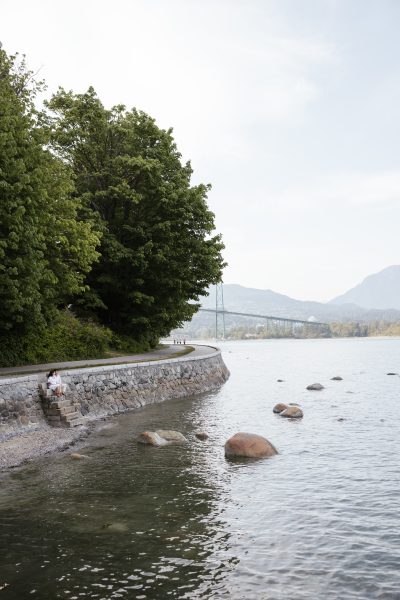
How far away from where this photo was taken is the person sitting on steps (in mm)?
23869

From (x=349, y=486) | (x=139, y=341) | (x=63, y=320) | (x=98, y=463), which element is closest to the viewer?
(x=349, y=486)

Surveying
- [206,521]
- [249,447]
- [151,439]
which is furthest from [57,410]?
[206,521]

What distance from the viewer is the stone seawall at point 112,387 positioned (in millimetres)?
22062

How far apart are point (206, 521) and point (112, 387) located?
696 inches

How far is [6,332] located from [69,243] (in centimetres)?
658

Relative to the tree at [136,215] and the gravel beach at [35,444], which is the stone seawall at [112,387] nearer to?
the gravel beach at [35,444]

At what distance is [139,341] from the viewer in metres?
47.1

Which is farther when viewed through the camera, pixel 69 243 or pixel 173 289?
pixel 173 289

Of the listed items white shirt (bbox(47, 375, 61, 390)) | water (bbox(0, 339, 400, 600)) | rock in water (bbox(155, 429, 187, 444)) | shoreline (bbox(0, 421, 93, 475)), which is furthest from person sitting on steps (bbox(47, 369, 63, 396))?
rock in water (bbox(155, 429, 187, 444))

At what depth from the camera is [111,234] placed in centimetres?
4175

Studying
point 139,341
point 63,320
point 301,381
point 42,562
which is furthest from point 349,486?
point 301,381

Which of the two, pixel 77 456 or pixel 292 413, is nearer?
pixel 77 456

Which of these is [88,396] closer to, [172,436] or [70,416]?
[70,416]

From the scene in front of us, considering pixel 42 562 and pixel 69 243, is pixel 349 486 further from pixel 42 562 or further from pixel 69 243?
pixel 69 243
